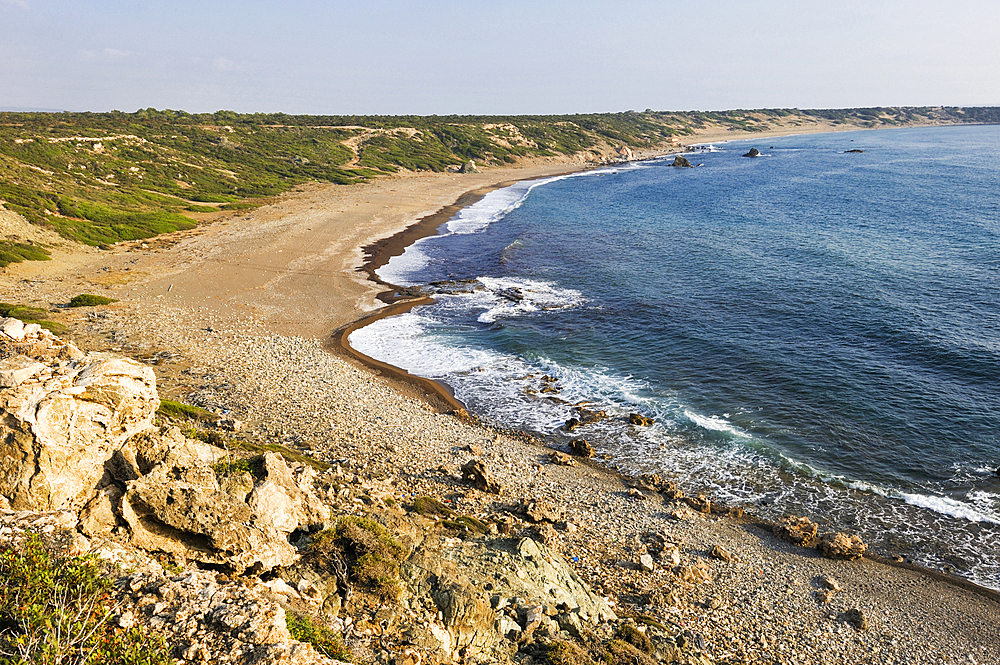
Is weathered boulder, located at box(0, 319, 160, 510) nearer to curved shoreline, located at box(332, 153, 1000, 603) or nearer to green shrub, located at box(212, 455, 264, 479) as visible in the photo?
green shrub, located at box(212, 455, 264, 479)

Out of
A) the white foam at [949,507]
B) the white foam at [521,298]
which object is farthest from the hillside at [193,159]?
the white foam at [949,507]

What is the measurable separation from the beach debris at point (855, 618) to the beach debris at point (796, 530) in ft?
9.85

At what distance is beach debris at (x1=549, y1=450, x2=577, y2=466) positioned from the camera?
23.8 meters

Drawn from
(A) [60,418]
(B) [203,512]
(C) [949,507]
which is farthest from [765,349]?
(A) [60,418]

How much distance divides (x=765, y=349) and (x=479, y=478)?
22211 mm

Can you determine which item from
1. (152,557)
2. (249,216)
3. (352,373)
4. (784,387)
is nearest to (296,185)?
(249,216)

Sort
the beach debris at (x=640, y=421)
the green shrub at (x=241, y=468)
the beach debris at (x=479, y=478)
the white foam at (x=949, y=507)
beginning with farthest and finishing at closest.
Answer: the beach debris at (x=640, y=421), the beach debris at (x=479, y=478), the white foam at (x=949, y=507), the green shrub at (x=241, y=468)

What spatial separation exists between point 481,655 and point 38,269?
52.3m

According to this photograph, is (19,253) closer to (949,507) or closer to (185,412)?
(185,412)

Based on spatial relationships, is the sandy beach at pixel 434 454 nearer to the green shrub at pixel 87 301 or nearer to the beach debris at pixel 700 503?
the beach debris at pixel 700 503

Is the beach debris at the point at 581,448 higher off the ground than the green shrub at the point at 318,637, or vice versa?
the green shrub at the point at 318,637

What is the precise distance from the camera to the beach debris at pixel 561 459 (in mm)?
23828

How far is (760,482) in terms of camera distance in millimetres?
22984

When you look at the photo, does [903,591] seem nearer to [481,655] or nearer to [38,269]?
[481,655]
